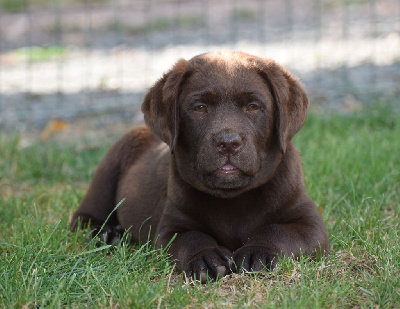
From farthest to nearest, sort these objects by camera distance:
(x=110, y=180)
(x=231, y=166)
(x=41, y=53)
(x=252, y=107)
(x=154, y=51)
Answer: (x=41, y=53) < (x=154, y=51) < (x=110, y=180) < (x=252, y=107) < (x=231, y=166)

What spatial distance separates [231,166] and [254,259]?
47cm

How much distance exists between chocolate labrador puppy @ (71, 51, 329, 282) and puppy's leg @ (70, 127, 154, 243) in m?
0.82

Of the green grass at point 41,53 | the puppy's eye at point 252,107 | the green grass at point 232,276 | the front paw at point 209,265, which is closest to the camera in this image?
the green grass at point 232,276

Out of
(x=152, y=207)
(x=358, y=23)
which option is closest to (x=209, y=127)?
(x=152, y=207)

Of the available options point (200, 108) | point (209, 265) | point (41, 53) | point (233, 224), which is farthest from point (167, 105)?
point (41, 53)

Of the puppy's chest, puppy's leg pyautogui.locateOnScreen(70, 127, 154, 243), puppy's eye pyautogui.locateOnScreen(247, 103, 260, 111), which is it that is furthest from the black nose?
puppy's leg pyautogui.locateOnScreen(70, 127, 154, 243)

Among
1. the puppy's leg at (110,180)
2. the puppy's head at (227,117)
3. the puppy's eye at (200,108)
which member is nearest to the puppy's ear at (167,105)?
the puppy's head at (227,117)

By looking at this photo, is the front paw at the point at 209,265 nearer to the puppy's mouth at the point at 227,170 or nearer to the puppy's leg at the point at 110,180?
the puppy's mouth at the point at 227,170

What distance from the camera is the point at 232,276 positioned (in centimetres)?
343

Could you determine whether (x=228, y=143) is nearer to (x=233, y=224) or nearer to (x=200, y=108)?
(x=200, y=108)

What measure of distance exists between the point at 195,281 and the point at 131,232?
49.5 inches

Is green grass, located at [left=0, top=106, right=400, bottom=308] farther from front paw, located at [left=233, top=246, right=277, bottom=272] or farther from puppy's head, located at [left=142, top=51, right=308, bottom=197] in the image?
puppy's head, located at [left=142, top=51, right=308, bottom=197]

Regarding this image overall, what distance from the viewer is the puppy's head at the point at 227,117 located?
3545 mm

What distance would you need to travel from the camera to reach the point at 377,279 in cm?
321
